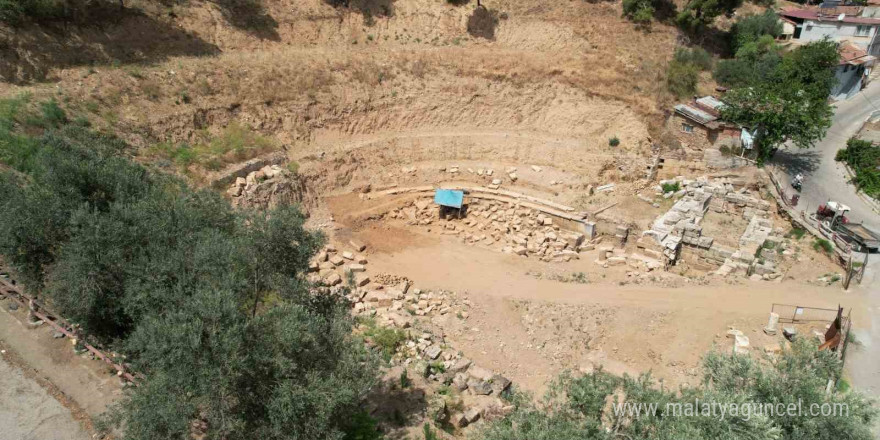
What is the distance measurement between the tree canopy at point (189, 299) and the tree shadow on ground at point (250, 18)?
60.2ft

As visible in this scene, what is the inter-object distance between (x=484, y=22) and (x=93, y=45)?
23710 millimetres

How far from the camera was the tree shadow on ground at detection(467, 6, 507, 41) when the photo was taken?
3841cm

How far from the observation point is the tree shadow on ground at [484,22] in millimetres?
38406

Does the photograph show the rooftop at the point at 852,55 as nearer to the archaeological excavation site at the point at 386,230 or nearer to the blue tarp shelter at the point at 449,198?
the archaeological excavation site at the point at 386,230

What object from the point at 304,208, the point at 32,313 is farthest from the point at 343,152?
the point at 32,313

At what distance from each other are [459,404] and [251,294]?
23.1ft

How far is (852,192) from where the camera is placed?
2881cm

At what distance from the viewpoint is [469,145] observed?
32312 mm

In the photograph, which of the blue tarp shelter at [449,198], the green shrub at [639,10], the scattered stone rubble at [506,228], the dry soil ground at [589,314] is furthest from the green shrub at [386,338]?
the green shrub at [639,10]

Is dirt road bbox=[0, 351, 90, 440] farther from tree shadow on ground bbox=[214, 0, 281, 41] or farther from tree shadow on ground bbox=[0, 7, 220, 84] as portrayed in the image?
tree shadow on ground bbox=[214, 0, 281, 41]

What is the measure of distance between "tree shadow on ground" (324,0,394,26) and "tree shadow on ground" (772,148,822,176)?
2575cm

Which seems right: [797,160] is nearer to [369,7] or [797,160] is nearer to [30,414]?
[369,7]

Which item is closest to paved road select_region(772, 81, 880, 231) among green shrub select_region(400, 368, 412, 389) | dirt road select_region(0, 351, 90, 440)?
green shrub select_region(400, 368, 412, 389)

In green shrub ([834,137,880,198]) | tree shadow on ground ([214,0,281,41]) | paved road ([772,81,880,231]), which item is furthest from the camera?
tree shadow on ground ([214,0,281,41])
